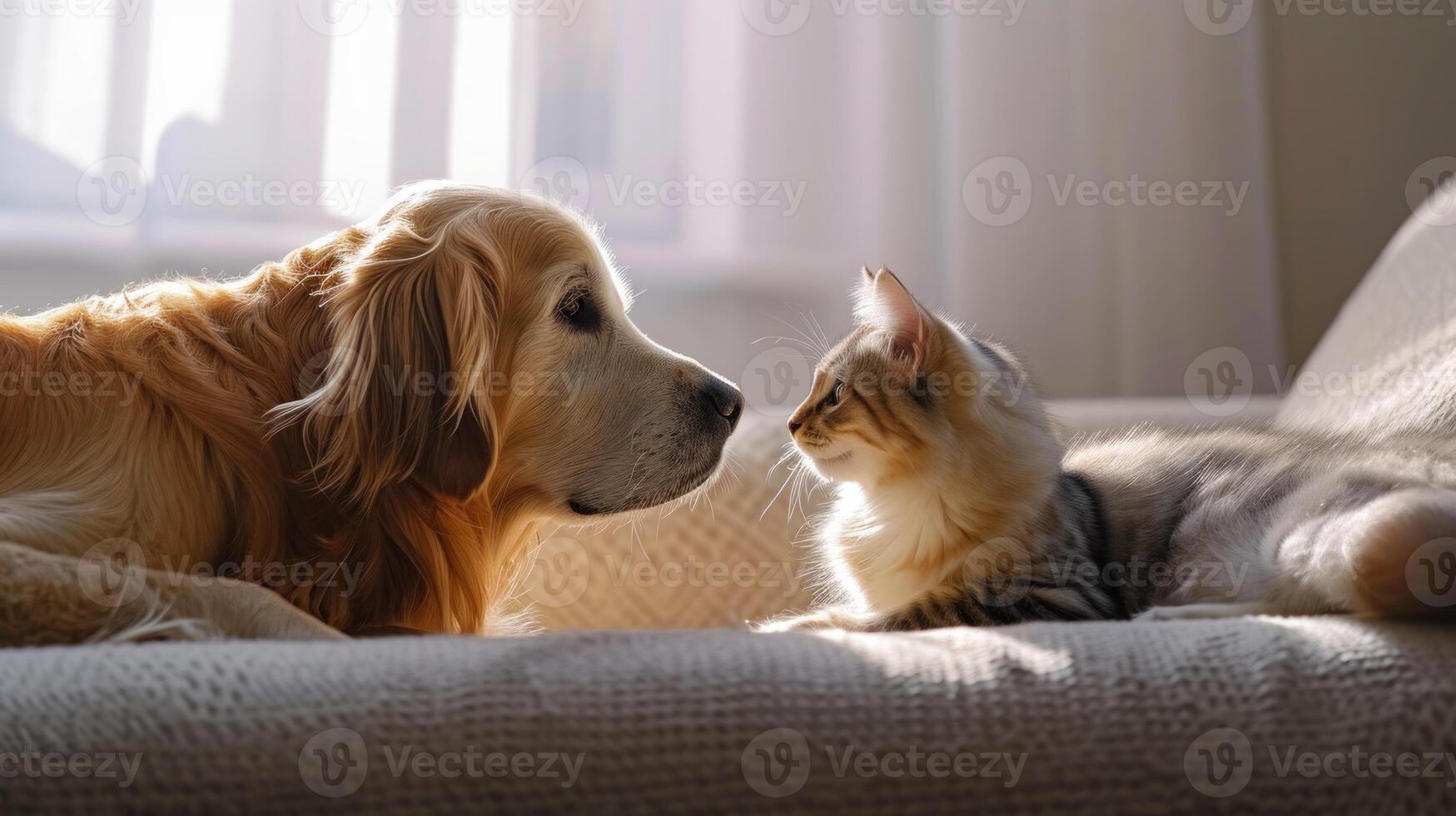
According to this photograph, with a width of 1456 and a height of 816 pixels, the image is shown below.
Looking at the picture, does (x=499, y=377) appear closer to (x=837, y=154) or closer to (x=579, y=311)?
(x=579, y=311)

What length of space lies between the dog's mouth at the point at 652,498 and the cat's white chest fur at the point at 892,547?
0.78 feet

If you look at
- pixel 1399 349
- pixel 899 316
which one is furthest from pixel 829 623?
pixel 1399 349

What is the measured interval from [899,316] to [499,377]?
1.74ft

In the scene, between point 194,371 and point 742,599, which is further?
point 742,599

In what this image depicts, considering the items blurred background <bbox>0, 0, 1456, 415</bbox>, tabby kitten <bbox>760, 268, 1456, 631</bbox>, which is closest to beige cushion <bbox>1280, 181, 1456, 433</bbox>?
tabby kitten <bbox>760, 268, 1456, 631</bbox>

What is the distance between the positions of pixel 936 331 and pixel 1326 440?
1.66 feet

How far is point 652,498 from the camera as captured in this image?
4.12 feet

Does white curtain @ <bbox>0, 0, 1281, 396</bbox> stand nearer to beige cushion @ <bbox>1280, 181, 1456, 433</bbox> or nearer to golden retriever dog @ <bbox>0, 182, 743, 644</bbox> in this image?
beige cushion @ <bbox>1280, 181, 1456, 433</bbox>

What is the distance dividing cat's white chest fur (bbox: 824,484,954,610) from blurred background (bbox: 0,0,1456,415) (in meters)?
0.97

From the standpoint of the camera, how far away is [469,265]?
1126mm

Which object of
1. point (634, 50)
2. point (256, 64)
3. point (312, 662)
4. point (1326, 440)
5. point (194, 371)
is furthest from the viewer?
point (634, 50)

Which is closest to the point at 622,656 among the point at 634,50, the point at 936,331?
the point at 936,331

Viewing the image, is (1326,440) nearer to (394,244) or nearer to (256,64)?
(394,244)

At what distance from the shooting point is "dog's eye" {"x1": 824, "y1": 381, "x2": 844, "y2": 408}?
1391mm
